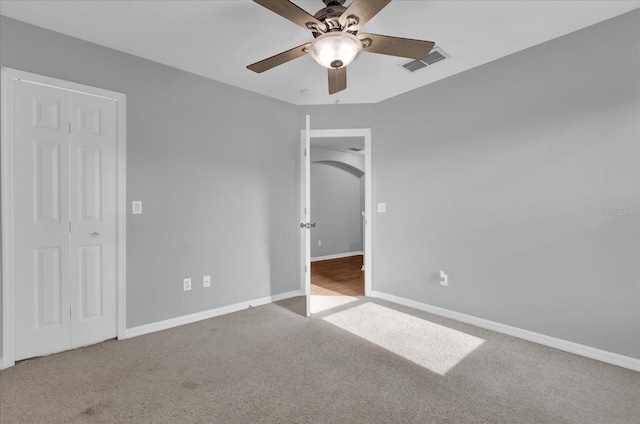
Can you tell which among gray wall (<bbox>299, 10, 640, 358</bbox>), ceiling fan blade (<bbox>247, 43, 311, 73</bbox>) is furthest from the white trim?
gray wall (<bbox>299, 10, 640, 358</bbox>)

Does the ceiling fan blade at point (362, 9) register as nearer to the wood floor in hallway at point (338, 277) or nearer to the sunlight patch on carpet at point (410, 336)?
the sunlight patch on carpet at point (410, 336)

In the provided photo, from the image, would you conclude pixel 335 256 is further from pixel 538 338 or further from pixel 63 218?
pixel 63 218

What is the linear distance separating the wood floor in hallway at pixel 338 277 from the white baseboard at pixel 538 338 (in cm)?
95

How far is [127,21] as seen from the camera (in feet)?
7.59

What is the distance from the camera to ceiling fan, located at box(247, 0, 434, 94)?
1.68 meters

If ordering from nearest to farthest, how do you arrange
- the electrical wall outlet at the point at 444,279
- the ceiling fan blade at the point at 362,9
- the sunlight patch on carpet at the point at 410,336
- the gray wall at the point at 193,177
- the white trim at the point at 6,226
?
the ceiling fan blade at the point at 362,9 < the white trim at the point at 6,226 < the sunlight patch on carpet at the point at 410,336 < the gray wall at the point at 193,177 < the electrical wall outlet at the point at 444,279

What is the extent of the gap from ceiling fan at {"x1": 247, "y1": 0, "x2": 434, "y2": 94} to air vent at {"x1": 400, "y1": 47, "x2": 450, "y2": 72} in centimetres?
84

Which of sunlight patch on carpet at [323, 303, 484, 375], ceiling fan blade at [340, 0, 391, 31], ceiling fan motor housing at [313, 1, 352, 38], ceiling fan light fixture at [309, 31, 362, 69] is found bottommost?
sunlight patch on carpet at [323, 303, 484, 375]

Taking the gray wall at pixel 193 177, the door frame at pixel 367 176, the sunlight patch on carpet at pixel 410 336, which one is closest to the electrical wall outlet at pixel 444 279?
the sunlight patch on carpet at pixel 410 336

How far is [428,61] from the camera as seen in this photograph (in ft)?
9.59

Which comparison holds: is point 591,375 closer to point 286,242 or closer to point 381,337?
point 381,337

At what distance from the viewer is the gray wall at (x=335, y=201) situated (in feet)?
23.0

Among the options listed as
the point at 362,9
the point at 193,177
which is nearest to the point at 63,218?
the point at 193,177

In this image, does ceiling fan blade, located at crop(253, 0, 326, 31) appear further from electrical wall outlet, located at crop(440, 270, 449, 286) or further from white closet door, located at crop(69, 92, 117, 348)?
electrical wall outlet, located at crop(440, 270, 449, 286)
